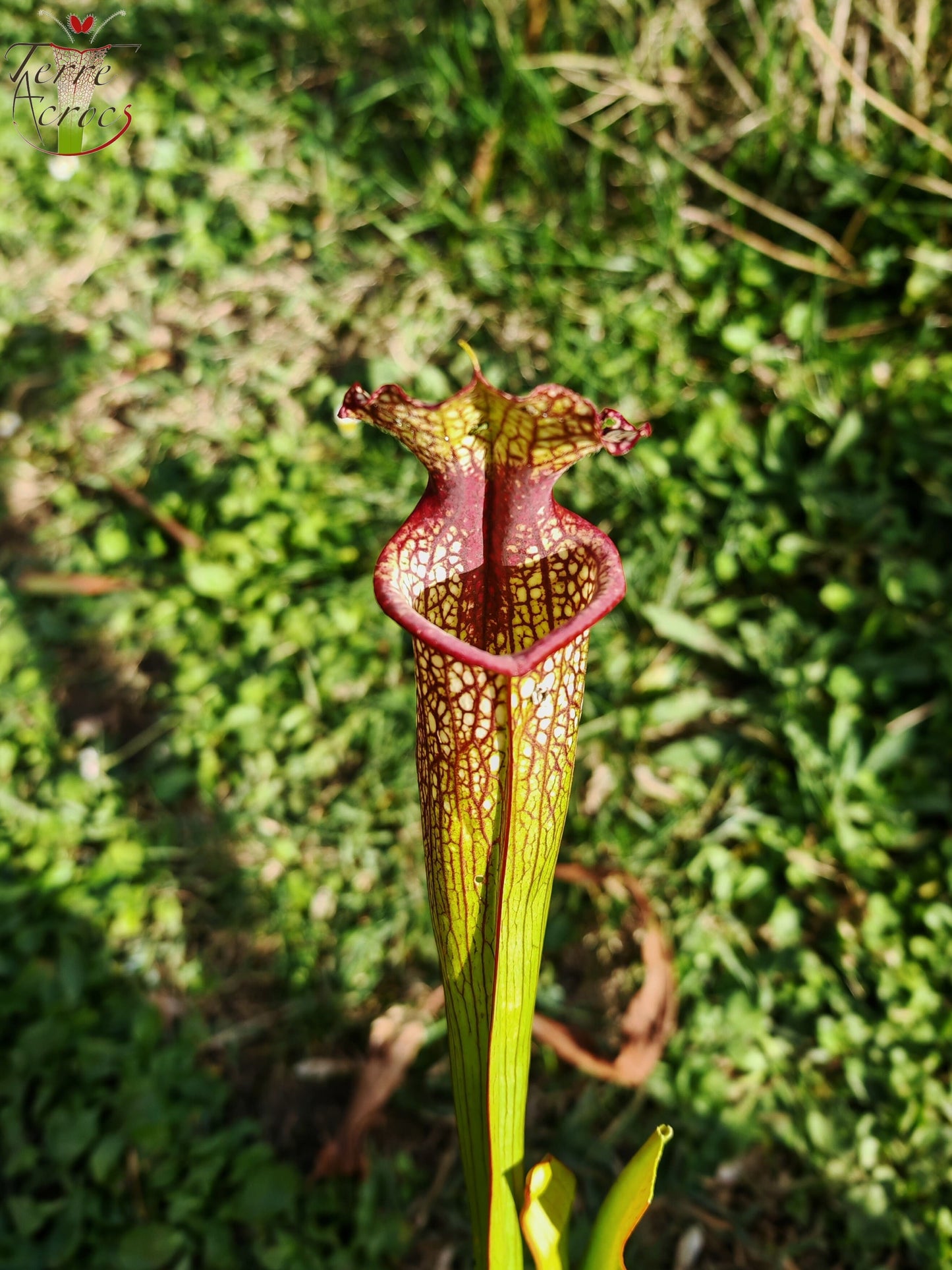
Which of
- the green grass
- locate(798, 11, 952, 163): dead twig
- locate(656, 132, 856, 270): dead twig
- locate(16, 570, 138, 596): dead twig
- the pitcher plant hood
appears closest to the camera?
the pitcher plant hood

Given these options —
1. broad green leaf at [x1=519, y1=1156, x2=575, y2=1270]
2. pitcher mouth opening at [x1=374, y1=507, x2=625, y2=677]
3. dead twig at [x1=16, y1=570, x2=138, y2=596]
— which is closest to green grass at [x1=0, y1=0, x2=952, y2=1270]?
dead twig at [x1=16, y1=570, x2=138, y2=596]

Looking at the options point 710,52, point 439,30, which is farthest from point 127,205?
point 710,52

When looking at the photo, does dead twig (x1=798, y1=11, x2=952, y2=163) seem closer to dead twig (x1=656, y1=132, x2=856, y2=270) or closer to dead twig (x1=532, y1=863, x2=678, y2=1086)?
dead twig (x1=656, y1=132, x2=856, y2=270)

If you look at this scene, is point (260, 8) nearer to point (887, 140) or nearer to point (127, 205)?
point (127, 205)

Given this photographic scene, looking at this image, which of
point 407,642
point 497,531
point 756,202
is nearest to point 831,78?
point 756,202

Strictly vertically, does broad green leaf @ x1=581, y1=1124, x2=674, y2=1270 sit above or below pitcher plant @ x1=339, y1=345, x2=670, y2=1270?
below

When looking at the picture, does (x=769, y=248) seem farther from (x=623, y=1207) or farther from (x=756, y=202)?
(x=623, y=1207)

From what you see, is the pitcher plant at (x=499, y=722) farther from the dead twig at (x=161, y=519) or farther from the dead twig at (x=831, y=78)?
the dead twig at (x=831, y=78)
